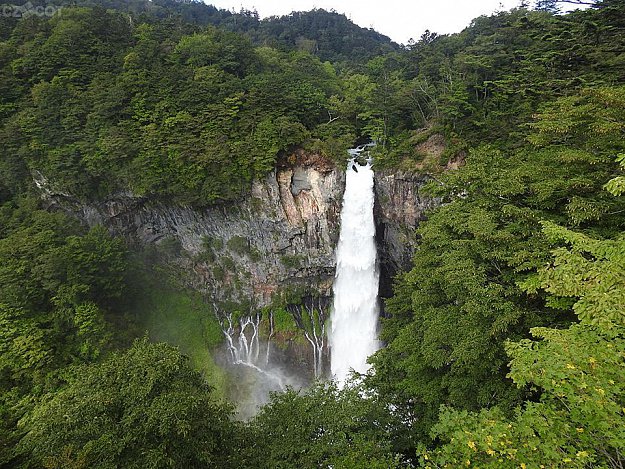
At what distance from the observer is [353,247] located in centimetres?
1875

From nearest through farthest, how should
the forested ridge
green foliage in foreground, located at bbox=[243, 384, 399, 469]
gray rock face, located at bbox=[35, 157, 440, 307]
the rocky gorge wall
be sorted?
the forested ridge
green foliage in foreground, located at bbox=[243, 384, 399, 469]
gray rock face, located at bbox=[35, 157, 440, 307]
the rocky gorge wall

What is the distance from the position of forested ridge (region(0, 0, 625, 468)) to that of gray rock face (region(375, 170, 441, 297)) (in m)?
0.88

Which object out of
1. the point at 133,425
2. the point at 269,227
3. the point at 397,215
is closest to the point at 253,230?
the point at 269,227

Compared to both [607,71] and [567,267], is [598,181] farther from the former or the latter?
[607,71]

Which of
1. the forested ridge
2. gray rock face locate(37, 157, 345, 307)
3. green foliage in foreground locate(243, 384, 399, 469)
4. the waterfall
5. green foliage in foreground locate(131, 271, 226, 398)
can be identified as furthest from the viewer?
the waterfall

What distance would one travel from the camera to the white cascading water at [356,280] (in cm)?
1808

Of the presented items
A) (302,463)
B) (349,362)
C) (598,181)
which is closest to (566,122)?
(598,181)

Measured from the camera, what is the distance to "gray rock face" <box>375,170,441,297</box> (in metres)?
16.6

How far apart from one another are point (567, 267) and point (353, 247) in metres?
13.8

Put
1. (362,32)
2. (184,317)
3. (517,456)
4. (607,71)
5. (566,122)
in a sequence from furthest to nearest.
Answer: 1. (362,32)
2. (184,317)
3. (607,71)
4. (566,122)
5. (517,456)

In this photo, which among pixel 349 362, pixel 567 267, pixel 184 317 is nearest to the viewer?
pixel 567 267

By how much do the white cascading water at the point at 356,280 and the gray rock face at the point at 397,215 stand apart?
621 mm

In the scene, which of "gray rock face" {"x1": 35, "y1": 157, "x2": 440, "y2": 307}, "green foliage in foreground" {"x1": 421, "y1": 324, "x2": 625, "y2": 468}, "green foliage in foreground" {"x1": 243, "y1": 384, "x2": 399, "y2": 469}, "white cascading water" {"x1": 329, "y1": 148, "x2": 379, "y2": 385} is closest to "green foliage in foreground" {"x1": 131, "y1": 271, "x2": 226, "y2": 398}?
"gray rock face" {"x1": 35, "y1": 157, "x2": 440, "y2": 307}

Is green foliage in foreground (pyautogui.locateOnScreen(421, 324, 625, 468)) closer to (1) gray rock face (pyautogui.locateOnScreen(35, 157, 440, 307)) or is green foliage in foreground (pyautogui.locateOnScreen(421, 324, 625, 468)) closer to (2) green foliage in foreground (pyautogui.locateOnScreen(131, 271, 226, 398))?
(1) gray rock face (pyautogui.locateOnScreen(35, 157, 440, 307))
